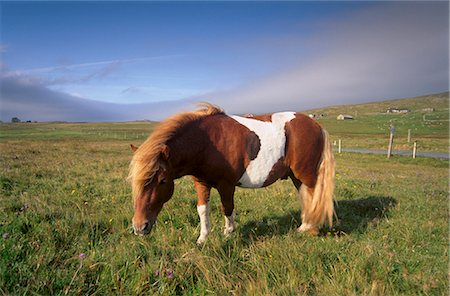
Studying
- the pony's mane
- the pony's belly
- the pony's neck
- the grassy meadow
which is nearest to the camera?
the grassy meadow

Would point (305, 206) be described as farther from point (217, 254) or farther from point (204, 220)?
point (217, 254)

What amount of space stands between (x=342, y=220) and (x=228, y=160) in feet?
10.2

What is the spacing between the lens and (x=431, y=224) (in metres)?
4.86

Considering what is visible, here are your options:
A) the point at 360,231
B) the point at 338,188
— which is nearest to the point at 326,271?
the point at 360,231

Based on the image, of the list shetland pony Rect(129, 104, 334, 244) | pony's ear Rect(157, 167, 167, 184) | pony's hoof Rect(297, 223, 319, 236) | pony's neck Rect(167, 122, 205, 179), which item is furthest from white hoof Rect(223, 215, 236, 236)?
pony's ear Rect(157, 167, 167, 184)

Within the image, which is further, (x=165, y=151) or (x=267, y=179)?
(x=267, y=179)

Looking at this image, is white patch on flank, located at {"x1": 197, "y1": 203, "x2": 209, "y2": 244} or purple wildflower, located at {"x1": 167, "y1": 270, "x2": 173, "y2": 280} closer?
purple wildflower, located at {"x1": 167, "y1": 270, "x2": 173, "y2": 280}

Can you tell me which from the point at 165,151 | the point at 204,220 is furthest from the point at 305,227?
the point at 165,151

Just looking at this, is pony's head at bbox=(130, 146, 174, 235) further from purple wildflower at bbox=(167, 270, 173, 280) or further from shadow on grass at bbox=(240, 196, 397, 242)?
shadow on grass at bbox=(240, 196, 397, 242)

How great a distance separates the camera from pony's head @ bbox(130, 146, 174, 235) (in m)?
3.29

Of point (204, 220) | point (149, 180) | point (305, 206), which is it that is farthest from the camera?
point (305, 206)

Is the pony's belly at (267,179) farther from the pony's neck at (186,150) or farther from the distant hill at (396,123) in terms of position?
the distant hill at (396,123)

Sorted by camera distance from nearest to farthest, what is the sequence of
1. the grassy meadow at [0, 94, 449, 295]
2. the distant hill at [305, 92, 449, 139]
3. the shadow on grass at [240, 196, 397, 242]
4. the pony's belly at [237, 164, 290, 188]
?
the grassy meadow at [0, 94, 449, 295] → the pony's belly at [237, 164, 290, 188] → the shadow on grass at [240, 196, 397, 242] → the distant hill at [305, 92, 449, 139]

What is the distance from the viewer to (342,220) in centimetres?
545
